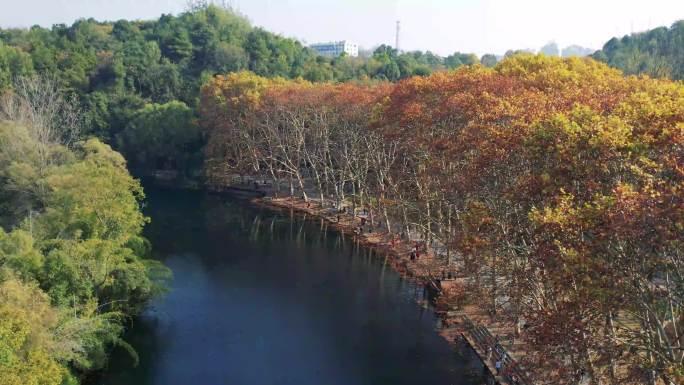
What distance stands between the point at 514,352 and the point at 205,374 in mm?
12756

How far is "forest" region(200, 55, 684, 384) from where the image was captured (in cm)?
1289

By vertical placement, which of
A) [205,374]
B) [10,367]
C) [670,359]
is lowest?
[205,374]

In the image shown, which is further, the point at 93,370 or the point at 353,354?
the point at 353,354

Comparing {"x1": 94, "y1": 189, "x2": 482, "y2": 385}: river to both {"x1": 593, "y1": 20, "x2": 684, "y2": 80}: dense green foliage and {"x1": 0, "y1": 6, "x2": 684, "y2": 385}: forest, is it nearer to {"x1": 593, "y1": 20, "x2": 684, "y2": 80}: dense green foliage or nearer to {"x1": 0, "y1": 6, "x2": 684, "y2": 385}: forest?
{"x1": 0, "y1": 6, "x2": 684, "y2": 385}: forest

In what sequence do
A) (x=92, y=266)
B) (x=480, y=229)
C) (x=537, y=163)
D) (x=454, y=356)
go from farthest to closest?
(x=454, y=356) → (x=92, y=266) → (x=480, y=229) → (x=537, y=163)

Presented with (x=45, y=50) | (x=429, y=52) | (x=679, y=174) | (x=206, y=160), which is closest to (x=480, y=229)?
(x=679, y=174)

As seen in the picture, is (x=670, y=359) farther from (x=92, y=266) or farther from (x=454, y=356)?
(x=92, y=266)

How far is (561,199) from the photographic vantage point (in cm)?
1465

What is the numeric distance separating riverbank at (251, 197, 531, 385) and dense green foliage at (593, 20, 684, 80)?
3863 cm

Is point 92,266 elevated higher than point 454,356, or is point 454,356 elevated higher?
point 92,266

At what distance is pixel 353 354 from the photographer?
2417 centimetres

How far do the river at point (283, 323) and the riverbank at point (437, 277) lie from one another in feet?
2.38

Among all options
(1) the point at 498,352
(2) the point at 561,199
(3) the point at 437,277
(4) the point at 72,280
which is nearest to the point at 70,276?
(4) the point at 72,280

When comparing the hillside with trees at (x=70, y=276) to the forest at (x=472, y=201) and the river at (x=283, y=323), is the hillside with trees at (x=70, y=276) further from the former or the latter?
the river at (x=283, y=323)
